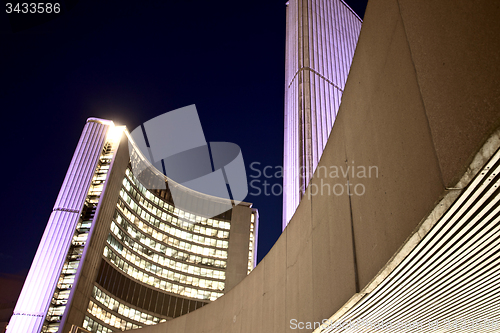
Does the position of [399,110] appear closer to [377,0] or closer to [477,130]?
[477,130]

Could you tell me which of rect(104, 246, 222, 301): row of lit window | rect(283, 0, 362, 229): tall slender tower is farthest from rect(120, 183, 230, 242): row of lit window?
rect(283, 0, 362, 229): tall slender tower

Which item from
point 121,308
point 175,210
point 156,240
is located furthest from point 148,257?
point 175,210

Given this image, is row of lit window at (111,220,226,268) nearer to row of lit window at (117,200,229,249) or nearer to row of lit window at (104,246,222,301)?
row of lit window at (117,200,229,249)

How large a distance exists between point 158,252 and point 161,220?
23.6ft

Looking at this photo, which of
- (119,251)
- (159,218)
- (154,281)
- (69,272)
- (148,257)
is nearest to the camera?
(69,272)

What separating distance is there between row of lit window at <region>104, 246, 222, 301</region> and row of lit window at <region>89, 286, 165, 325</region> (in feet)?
17.6

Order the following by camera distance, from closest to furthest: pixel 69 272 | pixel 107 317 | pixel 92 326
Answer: pixel 69 272 < pixel 92 326 < pixel 107 317

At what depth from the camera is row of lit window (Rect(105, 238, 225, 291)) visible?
61938mm

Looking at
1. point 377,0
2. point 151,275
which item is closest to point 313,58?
point 377,0

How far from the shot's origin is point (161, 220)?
2938 inches

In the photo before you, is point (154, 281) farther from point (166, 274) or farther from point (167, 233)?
point (167, 233)

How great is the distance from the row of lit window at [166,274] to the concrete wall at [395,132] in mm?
58489

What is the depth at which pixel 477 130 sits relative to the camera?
229 cm

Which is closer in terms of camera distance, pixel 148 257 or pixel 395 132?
pixel 395 132
